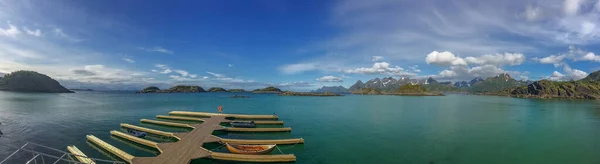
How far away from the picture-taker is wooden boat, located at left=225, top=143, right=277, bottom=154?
26108 millimetres

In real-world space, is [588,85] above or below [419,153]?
above

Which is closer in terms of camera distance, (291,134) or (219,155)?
(219,155)

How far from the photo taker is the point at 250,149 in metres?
27.5

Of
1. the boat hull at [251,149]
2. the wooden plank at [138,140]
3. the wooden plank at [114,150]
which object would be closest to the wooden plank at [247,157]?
the boat hull at [251,149]

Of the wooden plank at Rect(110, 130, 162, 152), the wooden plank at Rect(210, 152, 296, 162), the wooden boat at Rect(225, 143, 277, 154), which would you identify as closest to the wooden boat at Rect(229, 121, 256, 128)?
the wooden boat at Rect(225, 143, 277, 154)

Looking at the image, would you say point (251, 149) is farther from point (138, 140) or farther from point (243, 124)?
point (243, 124)

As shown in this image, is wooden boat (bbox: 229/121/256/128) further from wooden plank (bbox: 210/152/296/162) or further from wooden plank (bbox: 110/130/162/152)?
wooden plank (bbox: 210/152/296/162)

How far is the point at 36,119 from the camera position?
49.0m

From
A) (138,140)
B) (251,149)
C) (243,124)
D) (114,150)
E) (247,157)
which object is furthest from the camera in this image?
(243,124)

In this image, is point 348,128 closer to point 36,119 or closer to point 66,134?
point 66,134

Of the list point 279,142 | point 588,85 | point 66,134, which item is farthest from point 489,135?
point 588,85

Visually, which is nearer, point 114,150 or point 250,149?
point 114,150

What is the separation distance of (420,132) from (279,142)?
980 inches

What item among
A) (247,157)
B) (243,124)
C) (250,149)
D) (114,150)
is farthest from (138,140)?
(243,124)
